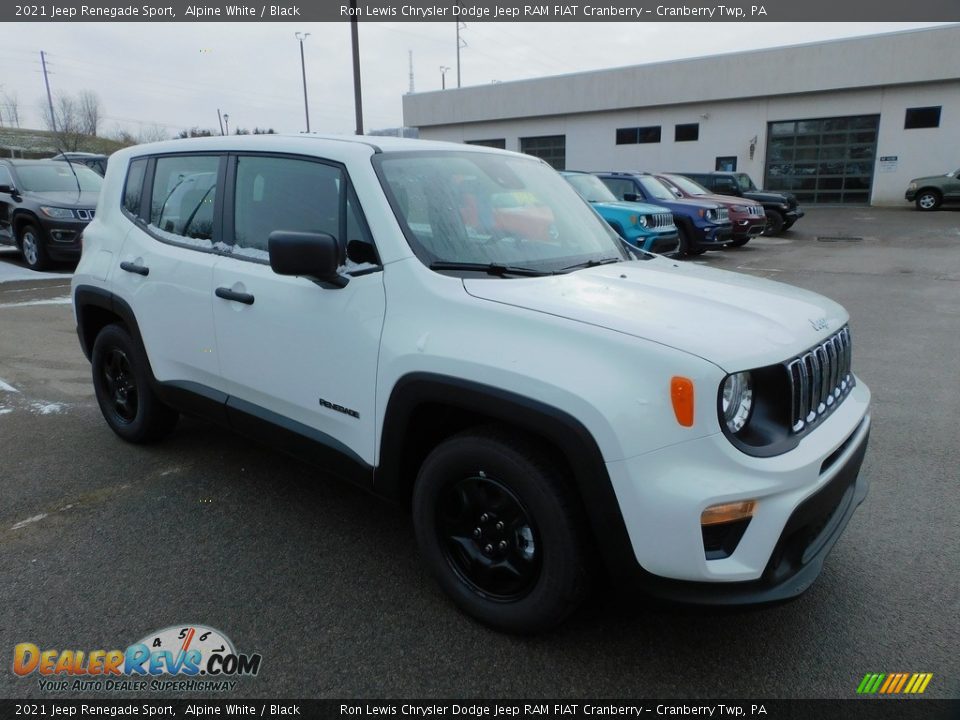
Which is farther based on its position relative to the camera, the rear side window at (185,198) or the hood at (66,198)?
the hood at (66,198)

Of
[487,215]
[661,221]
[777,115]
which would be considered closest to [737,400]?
[487,215]

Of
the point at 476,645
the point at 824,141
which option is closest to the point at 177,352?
the point at 476,645

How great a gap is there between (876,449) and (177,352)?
13.7 ft

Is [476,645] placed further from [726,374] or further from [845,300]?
[845,300]

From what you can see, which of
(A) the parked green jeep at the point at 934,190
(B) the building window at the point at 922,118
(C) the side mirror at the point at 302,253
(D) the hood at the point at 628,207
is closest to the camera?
(C) the side mirror at the point at 302,253

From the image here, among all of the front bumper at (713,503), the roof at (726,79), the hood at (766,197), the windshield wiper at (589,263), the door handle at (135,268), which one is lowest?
the front bumper at (713,503)

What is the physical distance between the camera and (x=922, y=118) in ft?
85.5

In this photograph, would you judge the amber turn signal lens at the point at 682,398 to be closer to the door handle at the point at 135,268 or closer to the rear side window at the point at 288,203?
the rear side window at the point at 288,203

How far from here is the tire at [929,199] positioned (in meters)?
24.1

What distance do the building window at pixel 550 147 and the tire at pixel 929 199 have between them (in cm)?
1594

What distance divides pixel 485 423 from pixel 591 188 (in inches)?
451

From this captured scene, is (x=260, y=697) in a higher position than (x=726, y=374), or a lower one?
lower

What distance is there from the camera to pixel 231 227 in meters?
3.46

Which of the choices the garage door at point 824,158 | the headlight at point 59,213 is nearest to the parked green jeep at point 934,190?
the garage door at point 824,158
